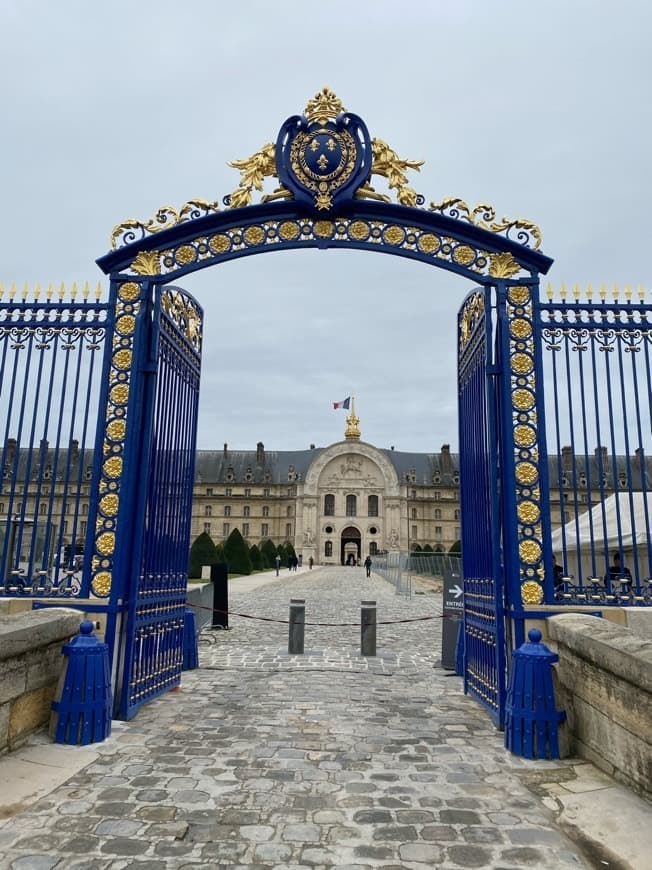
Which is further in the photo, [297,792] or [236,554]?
[236,554]

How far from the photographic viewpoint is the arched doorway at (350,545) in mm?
69250

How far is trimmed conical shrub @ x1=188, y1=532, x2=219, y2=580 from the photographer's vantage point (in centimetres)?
2869

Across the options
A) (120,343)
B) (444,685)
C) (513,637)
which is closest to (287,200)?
(120,343)

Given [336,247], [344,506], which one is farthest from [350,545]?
[336,247]

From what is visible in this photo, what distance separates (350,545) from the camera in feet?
230

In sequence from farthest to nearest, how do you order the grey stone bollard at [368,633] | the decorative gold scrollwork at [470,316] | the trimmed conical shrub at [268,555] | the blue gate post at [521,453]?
the trimmed conical shrub at [268,555] → the grey stone bollard at [368,633] → the decorative gold scrollwork at [470,316] → the blue gate post at [521,453]

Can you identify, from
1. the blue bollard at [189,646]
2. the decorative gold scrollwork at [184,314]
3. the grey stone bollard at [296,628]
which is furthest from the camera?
the grey stone bollard at [296,628]

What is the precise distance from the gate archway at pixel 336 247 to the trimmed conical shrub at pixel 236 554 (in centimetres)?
3067

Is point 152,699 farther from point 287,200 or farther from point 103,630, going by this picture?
point 287,200

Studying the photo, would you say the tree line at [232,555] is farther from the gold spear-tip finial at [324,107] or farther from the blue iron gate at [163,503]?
the gold spear-tip finial at [324,107]

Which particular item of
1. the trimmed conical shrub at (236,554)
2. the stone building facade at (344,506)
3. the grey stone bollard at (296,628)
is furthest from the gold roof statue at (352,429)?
the grey stone bollard at (296,628)

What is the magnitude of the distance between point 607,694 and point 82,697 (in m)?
3.89

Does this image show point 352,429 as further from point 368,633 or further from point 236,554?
point 368,633

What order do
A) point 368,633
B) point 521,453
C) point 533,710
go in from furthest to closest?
point 368,633
point 521,453
point 533,710
